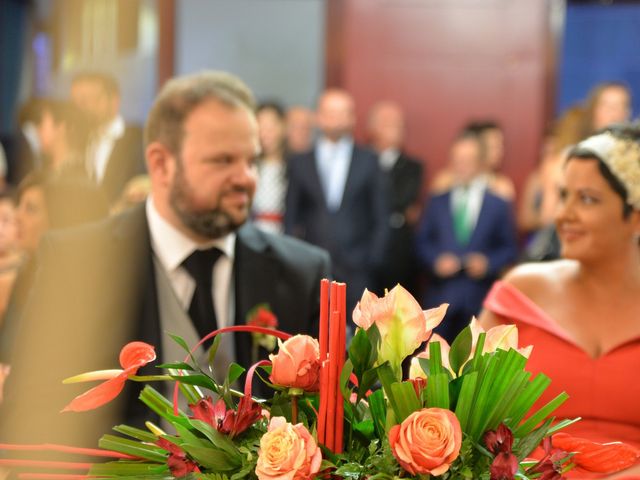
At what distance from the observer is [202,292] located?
2.20 meters

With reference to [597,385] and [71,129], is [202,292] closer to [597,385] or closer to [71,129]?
[597,385]

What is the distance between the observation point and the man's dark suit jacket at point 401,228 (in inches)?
237

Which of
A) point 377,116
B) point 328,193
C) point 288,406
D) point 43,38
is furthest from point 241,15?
point 43,38

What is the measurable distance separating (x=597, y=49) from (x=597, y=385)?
5480 mm

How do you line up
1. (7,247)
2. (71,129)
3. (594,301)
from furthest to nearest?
(7,247)
(594,301)
(71,129)

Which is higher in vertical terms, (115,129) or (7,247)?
(115,129)

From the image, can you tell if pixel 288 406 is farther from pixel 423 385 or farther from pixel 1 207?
pixel 1 207

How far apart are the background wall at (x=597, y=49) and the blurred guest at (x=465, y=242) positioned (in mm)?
1754

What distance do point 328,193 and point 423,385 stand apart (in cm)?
470

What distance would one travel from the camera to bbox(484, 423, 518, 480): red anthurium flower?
41.7 inches

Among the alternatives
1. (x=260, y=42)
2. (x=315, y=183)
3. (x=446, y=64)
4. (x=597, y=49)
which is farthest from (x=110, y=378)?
(x=597, y=49)

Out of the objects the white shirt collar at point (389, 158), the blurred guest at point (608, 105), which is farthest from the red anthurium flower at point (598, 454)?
the white shirt collar at point (389, 158)

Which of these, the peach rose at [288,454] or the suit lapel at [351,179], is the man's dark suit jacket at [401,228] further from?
the peach rose at [288,454]

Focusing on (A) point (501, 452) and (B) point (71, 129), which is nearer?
(B) point (71, 129)
